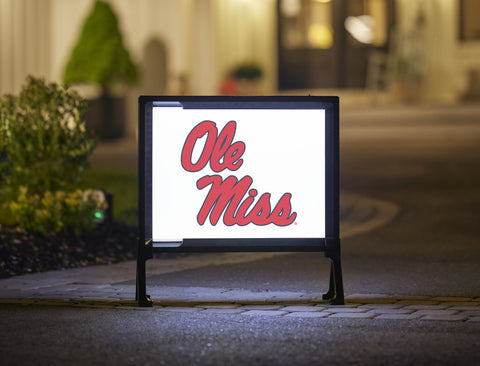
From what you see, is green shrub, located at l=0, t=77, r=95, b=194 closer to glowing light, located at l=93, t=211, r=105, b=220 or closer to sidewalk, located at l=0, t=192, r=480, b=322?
glowing light, located at l=93, t=211, r=105, b=220

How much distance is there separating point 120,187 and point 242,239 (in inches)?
240

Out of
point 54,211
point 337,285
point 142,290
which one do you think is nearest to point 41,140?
point 54,211

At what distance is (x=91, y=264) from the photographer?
8516 millimetres

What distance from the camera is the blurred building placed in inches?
813

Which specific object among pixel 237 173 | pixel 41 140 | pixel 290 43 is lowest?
pixel 237 173

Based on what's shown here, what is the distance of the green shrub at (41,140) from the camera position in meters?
9.24

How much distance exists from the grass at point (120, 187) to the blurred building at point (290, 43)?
5.53 m

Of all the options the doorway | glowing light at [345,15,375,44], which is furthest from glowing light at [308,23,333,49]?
glowing light at [345,15,375,44]

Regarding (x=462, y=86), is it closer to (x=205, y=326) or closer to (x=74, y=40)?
(x=74, y=40)

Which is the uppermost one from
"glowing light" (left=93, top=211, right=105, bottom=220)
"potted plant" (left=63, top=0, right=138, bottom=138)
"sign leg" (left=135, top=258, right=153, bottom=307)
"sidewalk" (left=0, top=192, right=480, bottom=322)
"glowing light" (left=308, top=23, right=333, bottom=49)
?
"glowing light" (left=308, top=23, right=333, bottom=49)

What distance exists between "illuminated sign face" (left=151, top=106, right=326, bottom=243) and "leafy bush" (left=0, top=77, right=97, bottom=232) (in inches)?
99.0

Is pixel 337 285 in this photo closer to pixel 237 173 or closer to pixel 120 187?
pixel 237 173

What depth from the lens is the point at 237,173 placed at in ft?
22.4

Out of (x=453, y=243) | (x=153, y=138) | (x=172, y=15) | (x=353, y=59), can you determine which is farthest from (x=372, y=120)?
(x=153, y=138)
